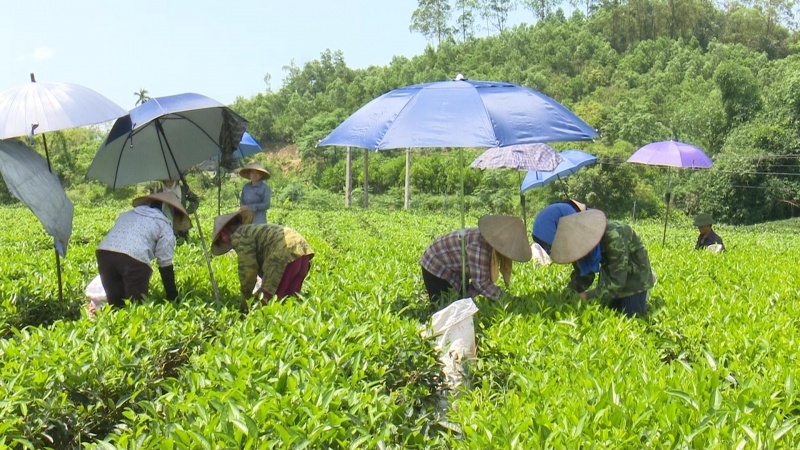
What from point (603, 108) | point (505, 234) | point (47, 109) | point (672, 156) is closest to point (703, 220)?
point (672, 156)

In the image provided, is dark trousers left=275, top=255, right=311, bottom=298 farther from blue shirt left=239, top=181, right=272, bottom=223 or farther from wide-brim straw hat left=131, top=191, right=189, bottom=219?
blue shirt left=239, top=181, right=272, bottom=223

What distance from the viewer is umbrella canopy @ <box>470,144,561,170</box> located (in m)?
8.89

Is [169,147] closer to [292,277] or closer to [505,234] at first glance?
[292,277]

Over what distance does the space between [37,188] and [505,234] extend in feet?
11.4

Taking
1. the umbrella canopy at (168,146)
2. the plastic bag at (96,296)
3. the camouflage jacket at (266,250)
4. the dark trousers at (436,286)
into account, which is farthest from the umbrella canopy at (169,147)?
the dark trousers at (436,286)

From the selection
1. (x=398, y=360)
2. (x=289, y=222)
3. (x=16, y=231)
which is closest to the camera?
(x=398, y=360)

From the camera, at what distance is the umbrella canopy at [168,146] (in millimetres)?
5734

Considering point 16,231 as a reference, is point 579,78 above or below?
above

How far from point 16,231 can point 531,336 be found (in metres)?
11.3

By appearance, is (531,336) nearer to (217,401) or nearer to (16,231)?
(217,401)

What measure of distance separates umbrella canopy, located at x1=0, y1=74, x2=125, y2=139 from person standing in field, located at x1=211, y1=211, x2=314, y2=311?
1.19 meters

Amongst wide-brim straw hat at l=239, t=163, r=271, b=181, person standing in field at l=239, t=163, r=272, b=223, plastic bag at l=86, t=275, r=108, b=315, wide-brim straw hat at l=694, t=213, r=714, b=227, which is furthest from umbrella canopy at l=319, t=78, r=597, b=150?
wide-brim straw hat at l=694, t=213, r=714, b=227

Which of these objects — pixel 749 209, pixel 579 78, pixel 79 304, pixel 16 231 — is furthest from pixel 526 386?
pixel 579 78

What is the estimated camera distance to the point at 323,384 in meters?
3.29
